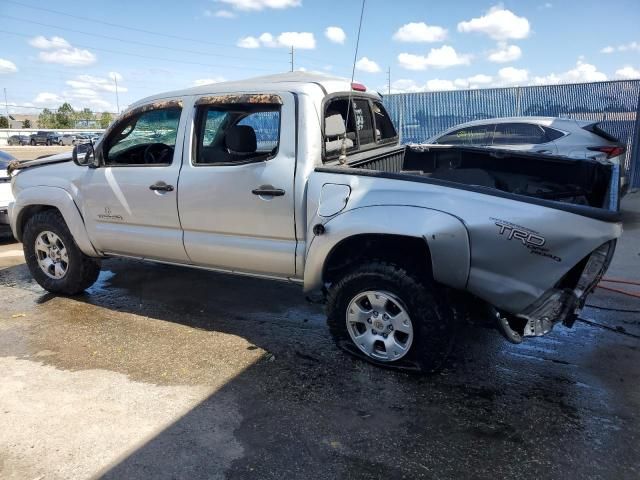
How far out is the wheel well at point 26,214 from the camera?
504 centimetres

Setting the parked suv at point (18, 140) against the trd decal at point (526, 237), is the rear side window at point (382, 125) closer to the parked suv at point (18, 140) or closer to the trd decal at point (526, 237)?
the trd decal at point (526, 237)

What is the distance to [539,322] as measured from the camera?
3.12m

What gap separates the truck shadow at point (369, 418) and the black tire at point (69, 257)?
4.57 ft

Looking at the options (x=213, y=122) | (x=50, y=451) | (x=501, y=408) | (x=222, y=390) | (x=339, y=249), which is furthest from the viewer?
(x=213, y=122)

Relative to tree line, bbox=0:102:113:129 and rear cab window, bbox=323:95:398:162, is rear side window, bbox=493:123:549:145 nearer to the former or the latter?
rear cab window, bbox=323:95:398:162

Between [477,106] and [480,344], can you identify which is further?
[477,106]

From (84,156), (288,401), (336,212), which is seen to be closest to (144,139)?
(84,156)

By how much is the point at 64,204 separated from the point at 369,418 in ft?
11.5

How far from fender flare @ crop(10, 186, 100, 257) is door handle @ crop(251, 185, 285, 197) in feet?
6.64

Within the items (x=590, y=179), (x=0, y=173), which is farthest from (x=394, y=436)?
(x=0, y=173)

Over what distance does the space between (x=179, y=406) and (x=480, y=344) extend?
230 centimetres

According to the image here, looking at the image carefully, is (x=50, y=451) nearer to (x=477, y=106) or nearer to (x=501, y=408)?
(x=501, y=408)

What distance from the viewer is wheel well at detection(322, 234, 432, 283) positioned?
329 cm

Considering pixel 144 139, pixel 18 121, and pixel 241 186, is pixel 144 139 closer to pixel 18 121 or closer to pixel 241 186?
pixel 241 186
